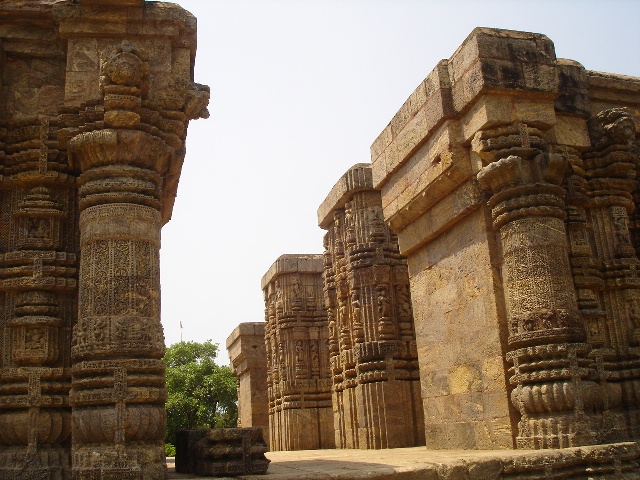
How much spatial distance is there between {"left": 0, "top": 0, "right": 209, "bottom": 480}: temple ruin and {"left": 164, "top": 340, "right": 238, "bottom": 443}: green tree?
2762cm

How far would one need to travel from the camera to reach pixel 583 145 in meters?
8.36

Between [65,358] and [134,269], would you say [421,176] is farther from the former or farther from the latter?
[65,358]

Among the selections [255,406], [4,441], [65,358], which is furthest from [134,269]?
[255,406]

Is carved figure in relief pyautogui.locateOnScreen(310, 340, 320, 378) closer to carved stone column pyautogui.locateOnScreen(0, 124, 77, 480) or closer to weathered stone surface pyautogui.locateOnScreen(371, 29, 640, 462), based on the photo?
weathered stone surface pyautogui.locateOnScreen(371, 29, 640, 462)

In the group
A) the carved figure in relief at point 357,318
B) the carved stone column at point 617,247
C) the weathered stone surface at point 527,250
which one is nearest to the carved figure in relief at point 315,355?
the carved figure in relief at point 357,318

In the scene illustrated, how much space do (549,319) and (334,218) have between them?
7.86 meters

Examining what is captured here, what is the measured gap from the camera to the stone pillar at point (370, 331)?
39.1 feet

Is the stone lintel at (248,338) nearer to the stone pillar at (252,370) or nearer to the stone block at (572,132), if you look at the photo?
Answer: the stone pillar at (252,370)

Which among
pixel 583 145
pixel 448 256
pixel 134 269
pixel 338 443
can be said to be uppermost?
pixel 583 145

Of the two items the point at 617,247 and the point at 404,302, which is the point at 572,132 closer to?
the point at 617,247

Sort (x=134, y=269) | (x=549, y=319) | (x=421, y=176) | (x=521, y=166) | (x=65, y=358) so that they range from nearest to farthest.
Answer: (x=134, y=269) < (x=65, y=358) < (x=549, y=319) < (x=521, y=166) < (x=421, y=176)

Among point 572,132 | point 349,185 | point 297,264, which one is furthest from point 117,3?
point 297,264

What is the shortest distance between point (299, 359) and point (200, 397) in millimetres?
19043

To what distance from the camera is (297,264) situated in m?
17.7
